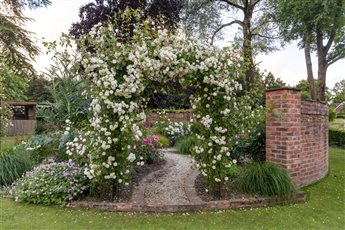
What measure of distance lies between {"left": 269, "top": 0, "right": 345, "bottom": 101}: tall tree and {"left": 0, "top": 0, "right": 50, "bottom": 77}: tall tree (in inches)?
457

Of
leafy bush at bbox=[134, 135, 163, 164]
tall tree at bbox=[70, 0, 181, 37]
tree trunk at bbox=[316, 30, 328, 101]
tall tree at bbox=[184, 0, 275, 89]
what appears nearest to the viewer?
leafy bush at bbox=[134, 135, 163, 164]

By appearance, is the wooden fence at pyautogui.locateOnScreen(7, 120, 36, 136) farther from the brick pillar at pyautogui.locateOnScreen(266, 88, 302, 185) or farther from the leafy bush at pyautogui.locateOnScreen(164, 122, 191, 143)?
the brick pillar at pyautogui.locateOnScreen(266, 88, 302, 185)

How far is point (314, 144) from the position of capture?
445cm

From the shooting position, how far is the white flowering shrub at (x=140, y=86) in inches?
115

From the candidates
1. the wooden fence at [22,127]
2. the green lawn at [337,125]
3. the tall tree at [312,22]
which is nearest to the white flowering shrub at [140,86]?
the tall tree at [312,22]

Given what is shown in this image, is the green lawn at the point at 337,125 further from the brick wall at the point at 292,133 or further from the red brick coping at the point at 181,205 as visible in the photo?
the red brick coping at the point at 181,205

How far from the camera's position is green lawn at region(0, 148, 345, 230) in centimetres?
270

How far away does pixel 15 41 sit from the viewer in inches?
483

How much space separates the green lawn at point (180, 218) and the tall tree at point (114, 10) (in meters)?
8.22

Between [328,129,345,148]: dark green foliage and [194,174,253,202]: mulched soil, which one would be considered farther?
[328,129,345,148]: dark green foliage

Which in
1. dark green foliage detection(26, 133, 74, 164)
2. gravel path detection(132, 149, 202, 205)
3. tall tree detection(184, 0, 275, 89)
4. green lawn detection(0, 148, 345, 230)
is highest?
tall tree detection(184, 0, 275, 89)

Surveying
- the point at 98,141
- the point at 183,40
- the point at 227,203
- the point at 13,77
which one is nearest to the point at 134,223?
the point at 98,141

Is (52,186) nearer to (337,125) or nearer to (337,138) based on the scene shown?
(337,138)

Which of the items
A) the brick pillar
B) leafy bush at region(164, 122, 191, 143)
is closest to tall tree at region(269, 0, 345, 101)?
leafy bush at region(164, 122, 191, 143)
